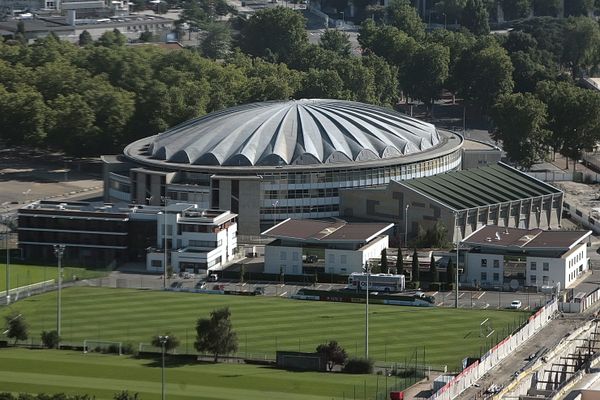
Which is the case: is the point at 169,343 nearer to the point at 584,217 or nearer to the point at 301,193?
the point at 301,193

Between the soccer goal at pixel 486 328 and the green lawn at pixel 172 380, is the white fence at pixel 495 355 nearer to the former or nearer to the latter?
the soccer goal at pixel 486 328

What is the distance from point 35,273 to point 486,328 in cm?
3262

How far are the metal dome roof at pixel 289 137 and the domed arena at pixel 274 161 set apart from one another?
2.9 inches

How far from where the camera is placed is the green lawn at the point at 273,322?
4333 inches

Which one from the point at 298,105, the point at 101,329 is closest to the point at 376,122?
the point at 298,105

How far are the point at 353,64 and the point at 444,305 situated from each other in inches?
3126

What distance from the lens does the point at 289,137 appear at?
146 metres

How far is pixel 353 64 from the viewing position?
198m

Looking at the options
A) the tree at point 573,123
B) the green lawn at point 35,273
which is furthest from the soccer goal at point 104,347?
the tree at point 573,123

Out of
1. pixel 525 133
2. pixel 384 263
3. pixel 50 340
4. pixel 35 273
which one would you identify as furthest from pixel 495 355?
pixel 525 133

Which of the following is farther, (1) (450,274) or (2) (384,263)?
(2) (384,263)

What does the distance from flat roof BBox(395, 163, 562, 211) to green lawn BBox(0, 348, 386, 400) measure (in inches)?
1451

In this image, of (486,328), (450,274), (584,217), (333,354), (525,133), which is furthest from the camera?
(525,133)

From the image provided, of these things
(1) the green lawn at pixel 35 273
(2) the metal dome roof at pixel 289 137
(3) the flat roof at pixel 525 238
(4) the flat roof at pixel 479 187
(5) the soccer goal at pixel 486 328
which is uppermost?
(2) the metal dome roof at pixel 289 137
